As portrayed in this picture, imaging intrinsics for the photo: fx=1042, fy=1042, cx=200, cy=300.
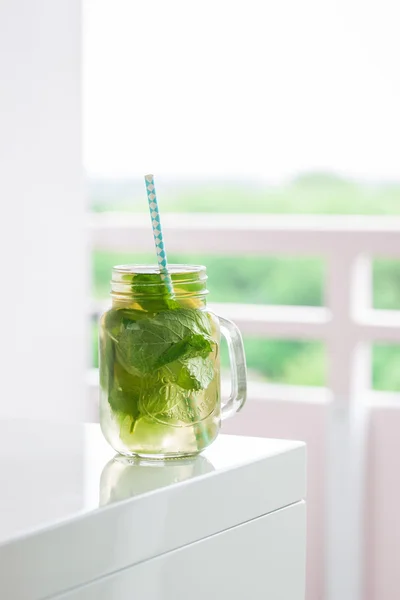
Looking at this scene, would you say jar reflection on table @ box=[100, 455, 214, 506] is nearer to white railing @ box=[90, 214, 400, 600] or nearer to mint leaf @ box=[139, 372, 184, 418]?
mint leaf @ box=[139, 372, 184, 418]

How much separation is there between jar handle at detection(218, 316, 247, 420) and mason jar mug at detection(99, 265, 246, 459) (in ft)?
0.10

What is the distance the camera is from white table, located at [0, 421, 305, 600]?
0.60 meters

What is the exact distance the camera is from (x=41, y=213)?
76.7 inches

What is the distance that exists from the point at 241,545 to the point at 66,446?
0.17 meters

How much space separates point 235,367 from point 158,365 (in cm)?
10

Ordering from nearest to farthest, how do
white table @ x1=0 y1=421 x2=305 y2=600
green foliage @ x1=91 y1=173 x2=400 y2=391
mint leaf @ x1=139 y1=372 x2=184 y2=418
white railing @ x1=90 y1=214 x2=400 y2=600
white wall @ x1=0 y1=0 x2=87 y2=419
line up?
1. white table @ x1=0 y1=421 x2=305 y2=600
2. mint leaf @ x1=139 y1=372 x2=184 y2=418
3. white wall @ x1=0 y1=0 x2=87 y2=419
4. white railing @ x1=90 y1=214 x2=400 y2=600
5. green foliage @ x1=91 y1=173 x2=400 y2=391

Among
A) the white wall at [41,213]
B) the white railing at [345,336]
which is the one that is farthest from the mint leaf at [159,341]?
the white railing at [345,336]

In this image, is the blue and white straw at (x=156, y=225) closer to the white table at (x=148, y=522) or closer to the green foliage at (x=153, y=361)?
the green foliage at (x=153, y=361)

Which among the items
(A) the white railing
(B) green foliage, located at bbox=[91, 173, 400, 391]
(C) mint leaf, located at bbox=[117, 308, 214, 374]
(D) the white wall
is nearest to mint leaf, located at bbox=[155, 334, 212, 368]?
(C) mint leaf, located at bbox=[117, 308, 214, 374]

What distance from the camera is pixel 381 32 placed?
9352 mm

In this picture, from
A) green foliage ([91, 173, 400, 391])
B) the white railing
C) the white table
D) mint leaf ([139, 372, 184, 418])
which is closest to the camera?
the white table

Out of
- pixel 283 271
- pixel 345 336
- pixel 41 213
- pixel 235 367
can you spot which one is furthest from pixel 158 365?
pixel 283 271

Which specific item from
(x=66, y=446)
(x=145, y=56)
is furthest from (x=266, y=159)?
(x=66, y=446)

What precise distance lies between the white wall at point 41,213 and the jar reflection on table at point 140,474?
112 cm
